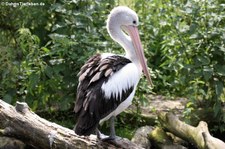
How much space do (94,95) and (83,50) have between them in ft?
Result: 5.09

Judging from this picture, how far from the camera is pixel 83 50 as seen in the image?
6.38 metres

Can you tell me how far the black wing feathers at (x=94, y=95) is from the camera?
4.84 m

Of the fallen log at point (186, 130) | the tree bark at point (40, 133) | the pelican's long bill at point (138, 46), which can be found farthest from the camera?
the fallen log at point (186, 130)

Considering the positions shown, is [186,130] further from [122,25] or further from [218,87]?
[122,25]

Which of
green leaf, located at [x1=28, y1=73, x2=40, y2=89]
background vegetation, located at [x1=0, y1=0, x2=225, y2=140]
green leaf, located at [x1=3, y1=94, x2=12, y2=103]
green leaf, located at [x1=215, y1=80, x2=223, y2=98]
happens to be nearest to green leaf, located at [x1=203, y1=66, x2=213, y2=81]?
background vegetation, located at [x1=0, y1=0, x2=225, y2=140]

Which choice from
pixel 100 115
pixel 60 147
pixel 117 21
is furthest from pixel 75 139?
pixel 117 21

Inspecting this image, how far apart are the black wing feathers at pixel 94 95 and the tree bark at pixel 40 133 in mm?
384

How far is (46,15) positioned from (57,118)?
138 cm

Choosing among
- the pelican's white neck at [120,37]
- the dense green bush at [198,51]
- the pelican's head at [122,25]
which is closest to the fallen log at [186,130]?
the dense green bush at [198,51]

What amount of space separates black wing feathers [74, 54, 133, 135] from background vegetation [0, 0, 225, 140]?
3.54 feet

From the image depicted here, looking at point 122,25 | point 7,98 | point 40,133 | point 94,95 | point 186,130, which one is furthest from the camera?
point 7,98

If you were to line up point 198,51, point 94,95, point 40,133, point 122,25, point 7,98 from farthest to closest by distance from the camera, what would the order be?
point 7,98 → point 198,51 → point 122,25 → point 40,133 → point 94,95

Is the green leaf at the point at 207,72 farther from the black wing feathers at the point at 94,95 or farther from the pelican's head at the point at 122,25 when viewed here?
the black wing feathers at the point at 94,95

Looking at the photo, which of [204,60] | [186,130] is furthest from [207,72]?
[186,130]
